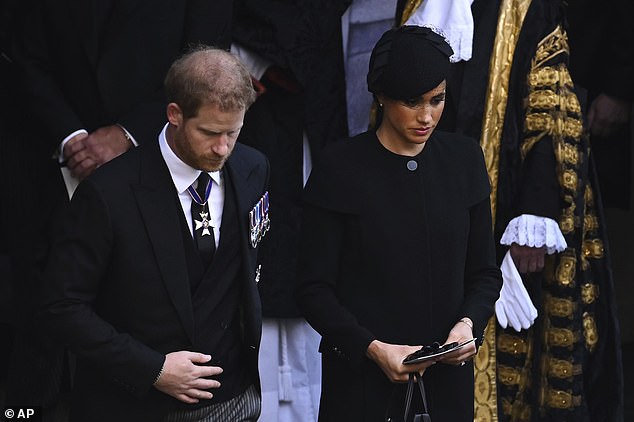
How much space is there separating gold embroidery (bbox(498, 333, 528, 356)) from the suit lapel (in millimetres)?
1761

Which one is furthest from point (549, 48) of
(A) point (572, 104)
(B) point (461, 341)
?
(B) point (461, 341)

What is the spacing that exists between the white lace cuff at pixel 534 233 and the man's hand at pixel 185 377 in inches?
63.0

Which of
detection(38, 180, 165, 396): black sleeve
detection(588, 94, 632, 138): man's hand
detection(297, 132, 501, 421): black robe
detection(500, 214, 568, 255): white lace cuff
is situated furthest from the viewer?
detection(588, 94, 632, 138): man's hand

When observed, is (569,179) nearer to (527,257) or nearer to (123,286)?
(527,257)

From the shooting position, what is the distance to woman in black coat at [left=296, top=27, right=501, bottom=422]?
3824 mm

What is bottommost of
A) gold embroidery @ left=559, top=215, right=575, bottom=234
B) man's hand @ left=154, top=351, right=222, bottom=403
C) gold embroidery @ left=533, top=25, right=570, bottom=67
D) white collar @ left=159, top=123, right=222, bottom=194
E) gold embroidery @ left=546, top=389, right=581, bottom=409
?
gold embroidery @ left=546, top=389, right=581, bottom=409

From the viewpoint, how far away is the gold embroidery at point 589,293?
519cm

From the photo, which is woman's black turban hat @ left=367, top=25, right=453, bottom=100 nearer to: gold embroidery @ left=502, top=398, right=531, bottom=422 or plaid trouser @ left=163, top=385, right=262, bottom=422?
plaid trouser @ left=163, top=385, right=262, bottom=422

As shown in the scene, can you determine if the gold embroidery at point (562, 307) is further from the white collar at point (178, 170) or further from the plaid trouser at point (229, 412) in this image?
the white collar at point (178, 170)

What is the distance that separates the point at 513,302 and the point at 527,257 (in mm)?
157

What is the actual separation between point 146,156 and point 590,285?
2156 millimetres

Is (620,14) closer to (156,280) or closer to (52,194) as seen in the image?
(52,194)

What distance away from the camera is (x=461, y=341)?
12.4ft

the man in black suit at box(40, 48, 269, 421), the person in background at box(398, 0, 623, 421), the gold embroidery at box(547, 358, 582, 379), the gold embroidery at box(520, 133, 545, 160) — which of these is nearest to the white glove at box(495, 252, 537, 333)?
the person in background at box(398, 0, 623, 421)
